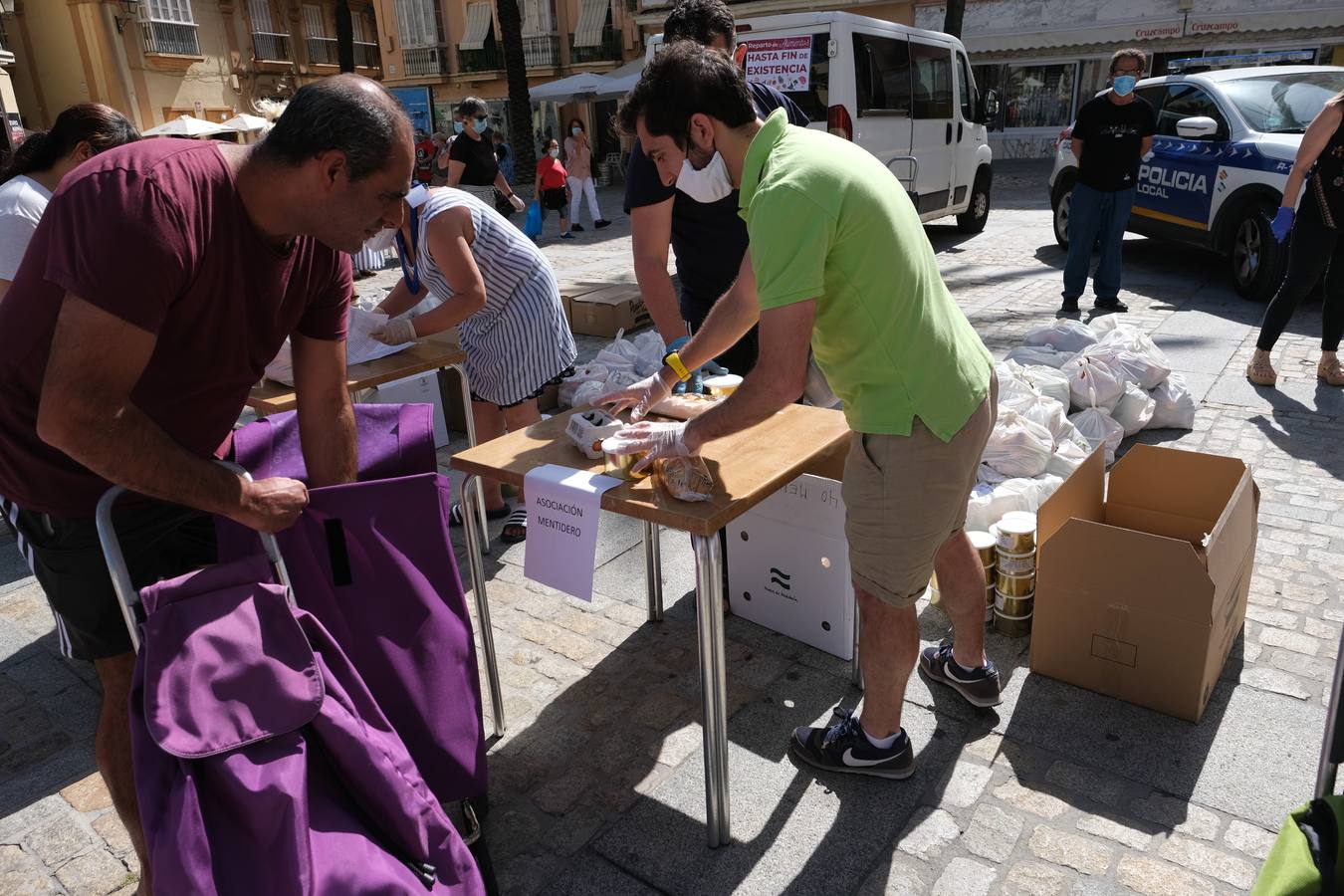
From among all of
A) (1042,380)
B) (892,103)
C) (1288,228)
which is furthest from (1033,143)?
(1042,380)

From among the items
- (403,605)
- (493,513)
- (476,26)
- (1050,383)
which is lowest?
(493,513)

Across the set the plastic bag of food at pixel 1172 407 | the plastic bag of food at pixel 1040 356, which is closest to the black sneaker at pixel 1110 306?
the plastic bag of food at pixel 1040 356

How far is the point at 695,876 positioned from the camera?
83.6 inches

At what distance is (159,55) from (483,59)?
9.33 meters

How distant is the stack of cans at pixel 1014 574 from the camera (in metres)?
2.89

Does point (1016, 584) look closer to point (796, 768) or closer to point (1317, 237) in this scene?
point (796, 768)

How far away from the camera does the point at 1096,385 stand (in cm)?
446

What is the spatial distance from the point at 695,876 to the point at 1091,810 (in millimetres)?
962

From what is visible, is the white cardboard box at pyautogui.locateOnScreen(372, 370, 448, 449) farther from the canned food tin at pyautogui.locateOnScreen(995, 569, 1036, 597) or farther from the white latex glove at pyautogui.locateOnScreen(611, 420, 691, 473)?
the canned food tin at pyautogui.locateOnScreen(995, 569, 1036, 597)

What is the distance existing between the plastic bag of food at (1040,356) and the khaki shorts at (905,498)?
9.57ft

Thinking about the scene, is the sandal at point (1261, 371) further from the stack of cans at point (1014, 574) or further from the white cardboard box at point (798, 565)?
the white cardboard box at point (798, 565)


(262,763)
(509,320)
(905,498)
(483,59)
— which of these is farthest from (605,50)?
(262,763)

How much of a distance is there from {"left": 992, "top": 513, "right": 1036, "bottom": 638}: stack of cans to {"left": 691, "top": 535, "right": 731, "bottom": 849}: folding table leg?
4.02 ft

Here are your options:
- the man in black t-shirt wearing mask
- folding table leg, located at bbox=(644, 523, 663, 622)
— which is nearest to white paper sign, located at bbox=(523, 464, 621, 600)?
folding table leg, located at bbox=(644, 523, 663, 622)
